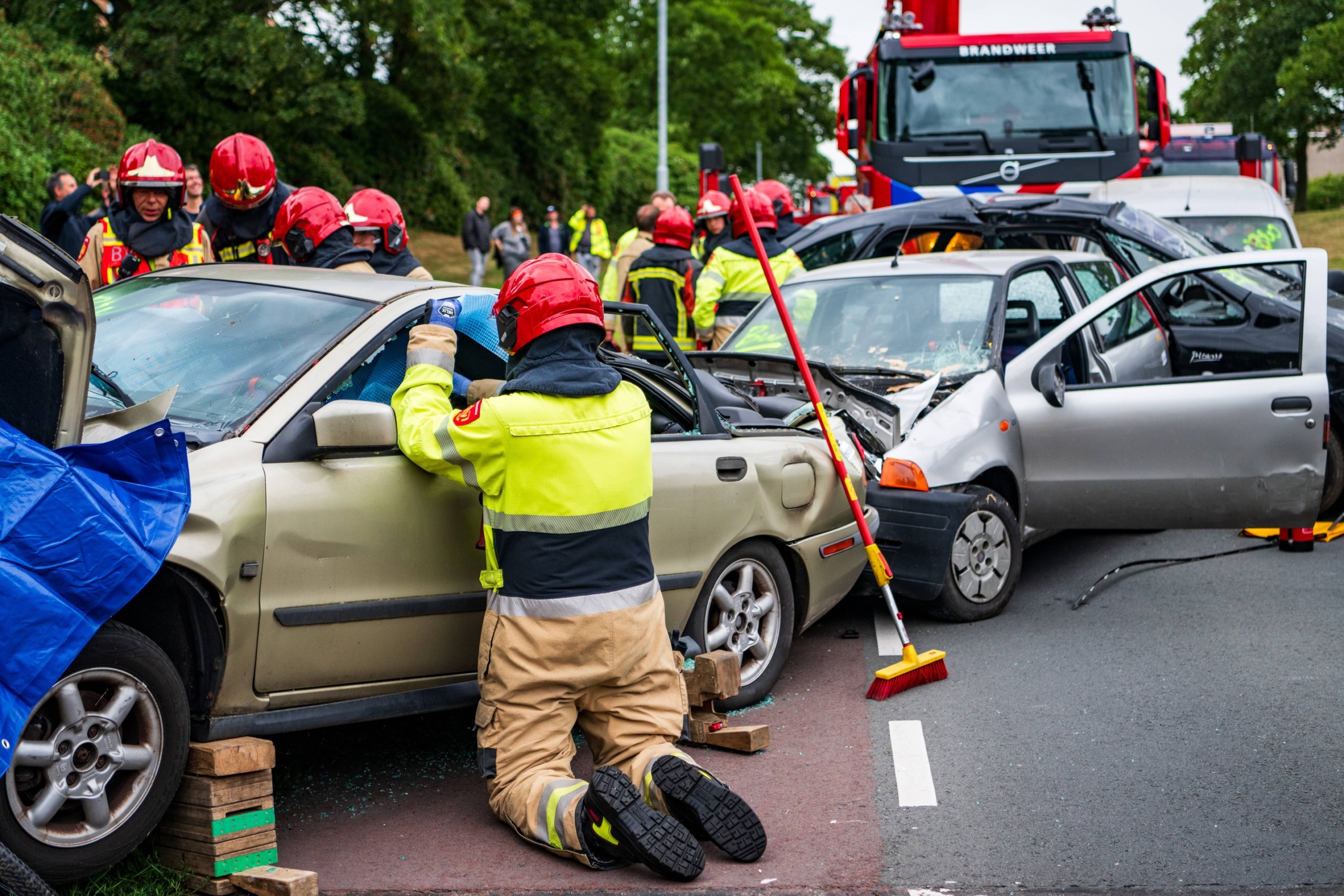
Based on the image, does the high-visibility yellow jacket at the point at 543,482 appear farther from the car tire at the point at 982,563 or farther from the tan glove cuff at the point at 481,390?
the car tire at the point at 982,563

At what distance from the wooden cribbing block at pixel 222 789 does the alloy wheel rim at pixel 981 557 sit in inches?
147

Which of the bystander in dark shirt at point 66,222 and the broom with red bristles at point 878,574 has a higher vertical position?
the bystander in dark shirt at point 66,222

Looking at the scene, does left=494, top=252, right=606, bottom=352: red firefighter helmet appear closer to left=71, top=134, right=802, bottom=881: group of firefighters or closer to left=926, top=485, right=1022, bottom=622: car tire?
left=71, top=134, right=802, bottom=881: group of firefighters

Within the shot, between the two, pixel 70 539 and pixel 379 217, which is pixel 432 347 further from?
pixel 379 217

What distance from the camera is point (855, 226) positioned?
1062cm

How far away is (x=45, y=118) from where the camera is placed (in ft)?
59.7

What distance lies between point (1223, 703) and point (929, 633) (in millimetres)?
1558

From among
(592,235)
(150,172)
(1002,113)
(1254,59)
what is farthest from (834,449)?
(1254,59)

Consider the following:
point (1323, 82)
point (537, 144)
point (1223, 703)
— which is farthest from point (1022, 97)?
point (1323, 82)

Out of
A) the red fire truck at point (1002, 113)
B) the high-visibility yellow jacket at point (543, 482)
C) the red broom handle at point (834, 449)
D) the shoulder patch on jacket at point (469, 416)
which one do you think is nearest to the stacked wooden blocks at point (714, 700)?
the high-visibility yellow jacket at point (543, 482)

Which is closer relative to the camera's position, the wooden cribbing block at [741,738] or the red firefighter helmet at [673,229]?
the wooden cribbing block at [741,738]

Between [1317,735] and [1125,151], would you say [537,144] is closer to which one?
[1125,151]

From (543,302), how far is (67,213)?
8111 millimetres

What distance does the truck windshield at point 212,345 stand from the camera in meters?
4.44
